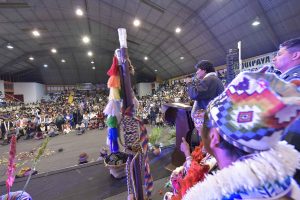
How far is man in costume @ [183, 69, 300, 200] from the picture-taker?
0.49m

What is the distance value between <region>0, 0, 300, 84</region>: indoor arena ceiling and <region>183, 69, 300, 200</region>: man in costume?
705cm

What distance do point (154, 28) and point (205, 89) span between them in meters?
8.99

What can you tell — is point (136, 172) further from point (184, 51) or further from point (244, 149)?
point (184, 51)

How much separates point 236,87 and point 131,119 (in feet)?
4.49

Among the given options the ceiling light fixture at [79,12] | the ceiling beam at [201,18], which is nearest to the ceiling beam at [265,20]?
the ceiling beam at [201,18]

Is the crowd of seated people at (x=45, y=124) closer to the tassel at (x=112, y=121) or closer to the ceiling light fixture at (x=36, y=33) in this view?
the ceiling light fixture at (x=36, y=33)

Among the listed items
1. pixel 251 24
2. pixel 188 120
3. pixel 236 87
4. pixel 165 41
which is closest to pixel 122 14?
pixel 165 41

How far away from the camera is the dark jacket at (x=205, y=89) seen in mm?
1968

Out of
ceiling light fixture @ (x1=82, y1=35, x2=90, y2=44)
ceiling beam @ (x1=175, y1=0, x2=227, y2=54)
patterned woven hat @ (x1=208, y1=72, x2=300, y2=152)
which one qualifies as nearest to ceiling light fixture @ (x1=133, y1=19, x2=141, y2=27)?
ceiling beam @ (x1=175, y1=0, x2=227, y2=54)

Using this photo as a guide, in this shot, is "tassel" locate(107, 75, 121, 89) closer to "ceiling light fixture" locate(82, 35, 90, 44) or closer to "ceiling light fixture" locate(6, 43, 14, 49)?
"ceiling light fixture" locate(6, 43, 14, 49)

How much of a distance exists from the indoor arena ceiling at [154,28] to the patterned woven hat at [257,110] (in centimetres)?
704

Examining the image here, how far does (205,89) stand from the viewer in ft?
6.43

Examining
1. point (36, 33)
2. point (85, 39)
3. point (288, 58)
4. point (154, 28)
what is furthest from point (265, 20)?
point (85, 39)

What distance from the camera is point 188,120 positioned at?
2.36 meters
